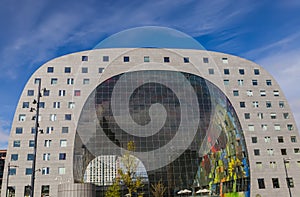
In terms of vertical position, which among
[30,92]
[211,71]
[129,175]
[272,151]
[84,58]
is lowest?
[129,175]

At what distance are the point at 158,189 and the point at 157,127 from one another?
930 cm

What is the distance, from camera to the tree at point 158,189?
39938 millimetres

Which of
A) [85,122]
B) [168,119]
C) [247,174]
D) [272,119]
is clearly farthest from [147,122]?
[272,119]

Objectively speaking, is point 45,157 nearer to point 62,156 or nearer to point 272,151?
point 62,156

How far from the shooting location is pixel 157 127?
43875 mm

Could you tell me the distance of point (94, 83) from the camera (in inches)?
1834

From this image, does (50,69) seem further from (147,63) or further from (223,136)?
(223,136)

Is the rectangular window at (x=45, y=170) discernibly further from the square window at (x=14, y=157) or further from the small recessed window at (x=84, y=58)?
the small recessed window at (x=84, y=58)

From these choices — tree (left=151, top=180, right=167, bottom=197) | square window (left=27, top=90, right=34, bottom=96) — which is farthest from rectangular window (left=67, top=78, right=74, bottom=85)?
tree (left=151, top=180, right=167, bottom=197)

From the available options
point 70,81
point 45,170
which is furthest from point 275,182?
point 70,81

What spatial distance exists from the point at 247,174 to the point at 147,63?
2512cm

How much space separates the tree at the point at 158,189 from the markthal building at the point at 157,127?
395mm

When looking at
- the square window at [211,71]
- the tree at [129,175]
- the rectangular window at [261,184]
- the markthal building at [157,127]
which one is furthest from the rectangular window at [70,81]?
the rectangular window at [261,184]

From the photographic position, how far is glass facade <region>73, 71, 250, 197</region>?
42.0m
